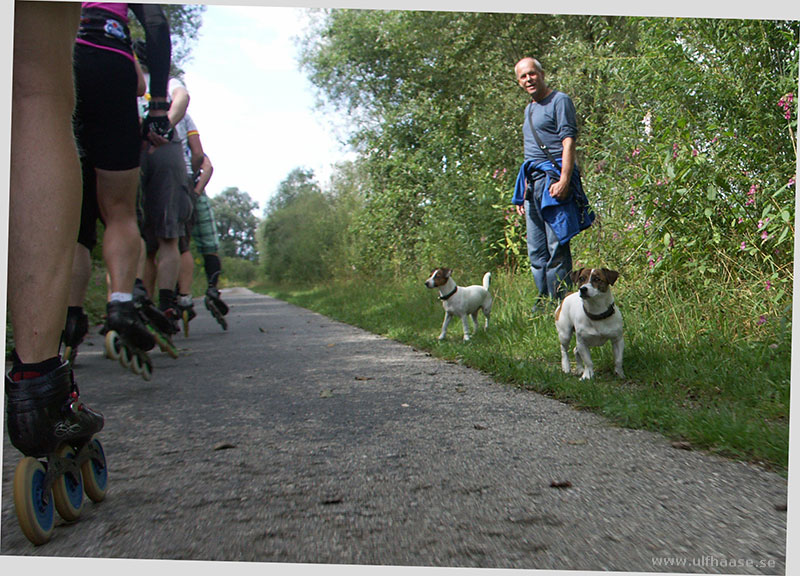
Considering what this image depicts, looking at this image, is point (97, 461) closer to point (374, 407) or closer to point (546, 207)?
point (374, 407)

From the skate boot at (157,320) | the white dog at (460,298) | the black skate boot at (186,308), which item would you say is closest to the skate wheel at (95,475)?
the skate boot at (157,320)

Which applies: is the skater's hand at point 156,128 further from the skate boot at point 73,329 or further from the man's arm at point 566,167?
the man's arm at point 566,167

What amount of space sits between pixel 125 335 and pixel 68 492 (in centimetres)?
139

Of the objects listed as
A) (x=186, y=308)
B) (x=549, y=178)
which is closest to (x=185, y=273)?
(x=186, y=308)

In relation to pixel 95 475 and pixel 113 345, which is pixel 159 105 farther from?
pixel 95 475

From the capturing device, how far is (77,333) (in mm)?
2957

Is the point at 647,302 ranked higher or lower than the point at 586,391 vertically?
higher

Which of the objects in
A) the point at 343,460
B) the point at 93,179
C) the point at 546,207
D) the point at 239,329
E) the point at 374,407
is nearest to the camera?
the point at 343,460

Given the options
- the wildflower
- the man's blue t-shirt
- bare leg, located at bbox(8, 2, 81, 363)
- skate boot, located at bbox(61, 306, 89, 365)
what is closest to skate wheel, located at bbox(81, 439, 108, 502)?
bare leg, located at bbox(8, 2, 81, 363)

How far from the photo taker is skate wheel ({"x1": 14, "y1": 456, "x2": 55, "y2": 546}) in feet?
4.15

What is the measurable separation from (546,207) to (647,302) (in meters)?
0.90

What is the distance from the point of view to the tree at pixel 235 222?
11.4 ft

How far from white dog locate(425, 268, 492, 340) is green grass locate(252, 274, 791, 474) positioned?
0.36 m

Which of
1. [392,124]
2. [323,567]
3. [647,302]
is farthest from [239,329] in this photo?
[323,567]
